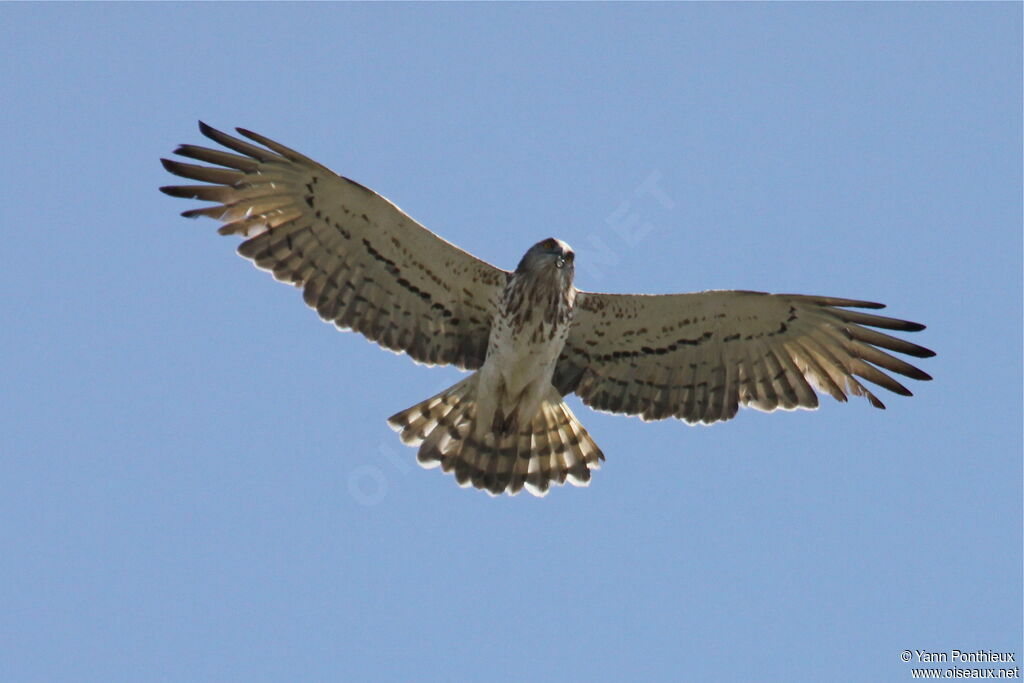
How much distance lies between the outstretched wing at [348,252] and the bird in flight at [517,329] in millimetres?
11

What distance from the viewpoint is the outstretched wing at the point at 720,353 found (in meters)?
12.3

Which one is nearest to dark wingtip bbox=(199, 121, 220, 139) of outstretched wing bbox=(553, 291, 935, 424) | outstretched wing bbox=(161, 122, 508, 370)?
outstretched wing bbox=(161, 122, 508, 370)

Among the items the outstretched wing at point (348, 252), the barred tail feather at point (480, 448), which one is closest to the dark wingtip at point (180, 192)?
the outstretched wing at point (348, 252)

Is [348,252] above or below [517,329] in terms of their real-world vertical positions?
above

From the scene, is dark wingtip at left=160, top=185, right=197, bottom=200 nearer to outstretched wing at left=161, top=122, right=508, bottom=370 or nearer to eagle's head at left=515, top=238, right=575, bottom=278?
outstretched wing at left=161, top=122, right=508, bottom=370

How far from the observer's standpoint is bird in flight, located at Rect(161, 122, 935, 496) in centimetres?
1194

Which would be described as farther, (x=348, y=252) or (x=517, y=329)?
(x=348, y=252)

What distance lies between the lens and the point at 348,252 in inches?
484

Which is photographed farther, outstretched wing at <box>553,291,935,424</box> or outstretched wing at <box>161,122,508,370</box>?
outstretched wing at <box>553,291,935,424</box>

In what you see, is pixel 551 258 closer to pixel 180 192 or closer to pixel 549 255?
pixel 549 255

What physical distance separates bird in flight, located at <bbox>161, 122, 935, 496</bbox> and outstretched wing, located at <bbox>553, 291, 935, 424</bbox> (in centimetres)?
1

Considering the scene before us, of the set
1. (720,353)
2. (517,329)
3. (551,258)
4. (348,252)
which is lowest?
(517,329)

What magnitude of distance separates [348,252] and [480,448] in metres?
1.96

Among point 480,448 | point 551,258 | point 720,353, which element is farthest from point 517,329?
point 720,353
